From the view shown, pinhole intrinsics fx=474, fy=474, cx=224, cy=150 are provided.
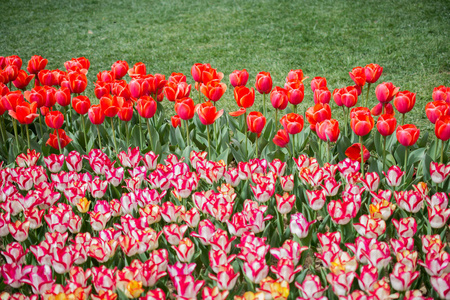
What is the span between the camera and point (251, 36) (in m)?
7.94

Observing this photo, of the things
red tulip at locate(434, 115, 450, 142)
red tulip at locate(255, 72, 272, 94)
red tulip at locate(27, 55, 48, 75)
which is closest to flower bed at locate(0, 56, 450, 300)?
red tulip at locate(434, 115, 450, 142)

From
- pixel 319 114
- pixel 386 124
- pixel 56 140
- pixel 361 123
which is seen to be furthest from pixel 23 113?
pixel 386 124

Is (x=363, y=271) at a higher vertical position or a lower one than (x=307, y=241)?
higher

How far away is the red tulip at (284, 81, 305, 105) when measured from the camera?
10.1 ft

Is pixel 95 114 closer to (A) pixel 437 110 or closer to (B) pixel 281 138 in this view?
(B) pixel 281 138

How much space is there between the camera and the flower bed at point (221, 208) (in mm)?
1780

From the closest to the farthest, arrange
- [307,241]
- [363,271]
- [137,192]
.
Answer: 1. [363,271]
2. [307,241]
3. [137,192]

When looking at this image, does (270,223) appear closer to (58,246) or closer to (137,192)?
(137,192)

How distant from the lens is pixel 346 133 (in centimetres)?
325

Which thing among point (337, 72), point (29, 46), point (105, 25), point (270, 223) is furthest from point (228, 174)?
point (105, 25)

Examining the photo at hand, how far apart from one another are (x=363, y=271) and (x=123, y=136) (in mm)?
2316

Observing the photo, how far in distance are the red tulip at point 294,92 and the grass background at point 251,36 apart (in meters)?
1.83

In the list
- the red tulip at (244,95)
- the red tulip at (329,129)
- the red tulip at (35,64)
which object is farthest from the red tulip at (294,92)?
the red tulip at (35,64)

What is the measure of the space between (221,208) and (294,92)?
1.22 metres
